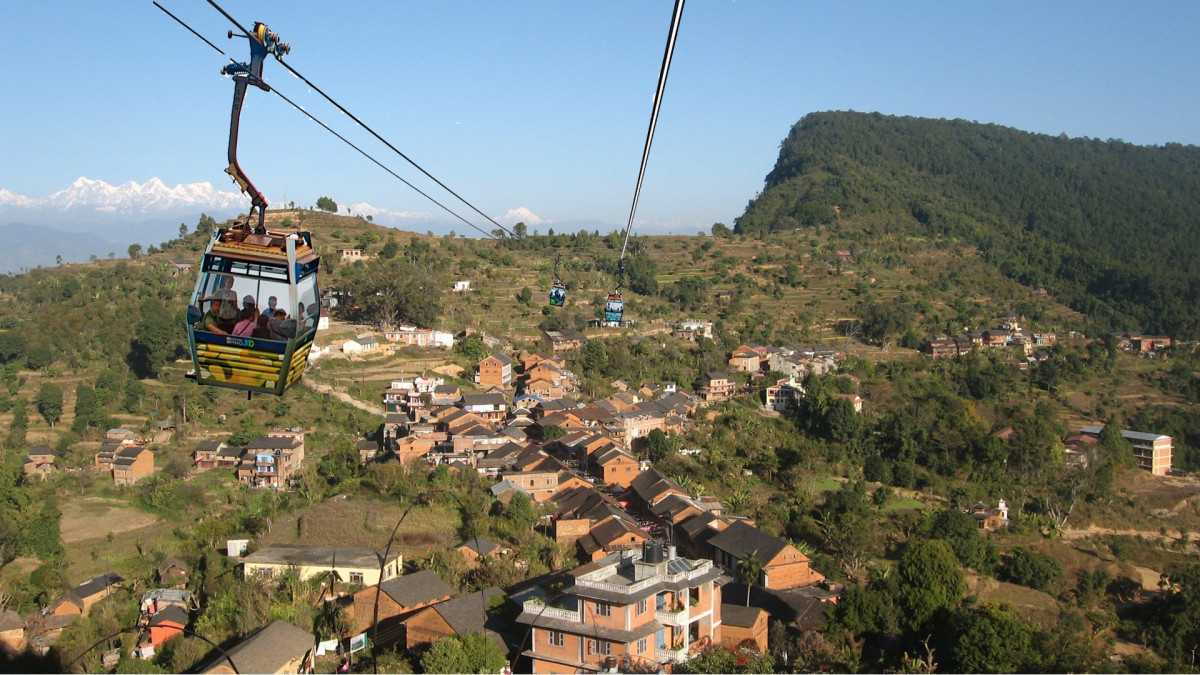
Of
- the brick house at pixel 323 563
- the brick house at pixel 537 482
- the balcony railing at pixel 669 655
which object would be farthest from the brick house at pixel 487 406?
the balcony railing at pixel 669 655

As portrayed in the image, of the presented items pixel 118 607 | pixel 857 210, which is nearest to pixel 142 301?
pixel 118 607

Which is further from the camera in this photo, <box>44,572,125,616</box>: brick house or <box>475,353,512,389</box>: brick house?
<box>475,353,512,389</box>: brick house

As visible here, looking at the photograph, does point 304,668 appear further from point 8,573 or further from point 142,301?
point 142,301

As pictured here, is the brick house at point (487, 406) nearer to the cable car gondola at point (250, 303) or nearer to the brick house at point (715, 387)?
the brick house at point (715, 387)

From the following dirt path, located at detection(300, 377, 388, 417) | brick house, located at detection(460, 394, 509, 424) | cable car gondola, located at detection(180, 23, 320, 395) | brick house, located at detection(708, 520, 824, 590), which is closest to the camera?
cable car gondola, located at detection(180, 23, 320, 395)

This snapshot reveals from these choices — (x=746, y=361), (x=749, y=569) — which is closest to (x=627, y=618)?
(x=749, y=569)

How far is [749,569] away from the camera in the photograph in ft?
45.2

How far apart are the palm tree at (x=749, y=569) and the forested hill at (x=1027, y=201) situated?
33.2 metres

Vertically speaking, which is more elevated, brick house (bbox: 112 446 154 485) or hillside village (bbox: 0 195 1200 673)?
hillside village (bbox: 0 195 1200 673)

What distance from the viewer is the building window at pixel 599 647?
911 cm

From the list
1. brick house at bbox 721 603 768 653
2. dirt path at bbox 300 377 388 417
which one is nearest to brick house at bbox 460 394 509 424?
dirt path at bbox 300 377 388 417

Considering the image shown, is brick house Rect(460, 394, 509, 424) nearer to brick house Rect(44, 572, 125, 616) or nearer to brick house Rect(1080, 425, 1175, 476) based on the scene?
brick house Rect(44, 572, 125, 616)

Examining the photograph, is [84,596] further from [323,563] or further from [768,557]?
[768,557]

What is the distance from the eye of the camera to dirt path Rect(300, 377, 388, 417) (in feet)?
72.9
